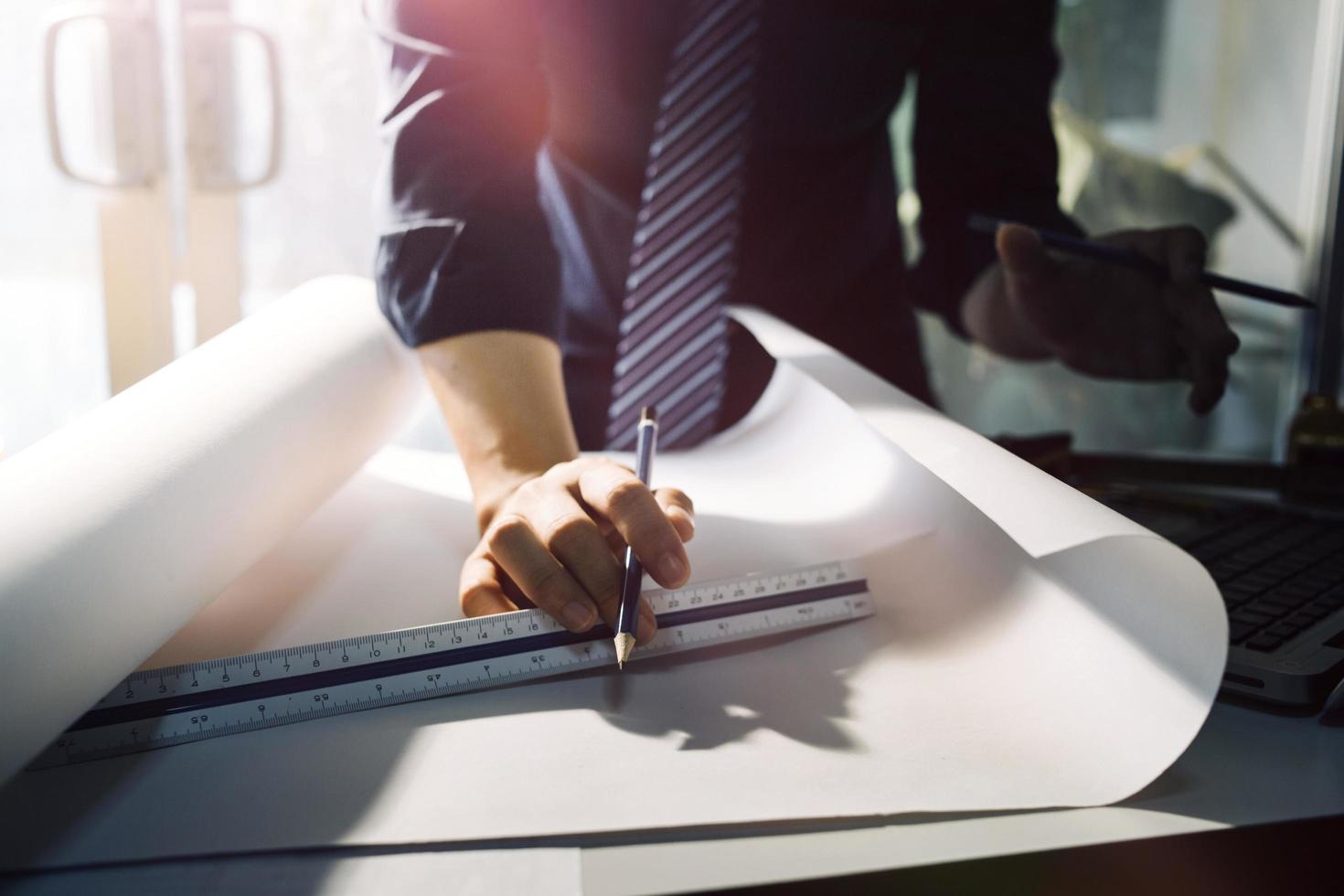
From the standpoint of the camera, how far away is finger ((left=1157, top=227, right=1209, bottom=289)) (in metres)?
0.74

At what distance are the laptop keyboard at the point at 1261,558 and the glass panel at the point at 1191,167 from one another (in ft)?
4.88

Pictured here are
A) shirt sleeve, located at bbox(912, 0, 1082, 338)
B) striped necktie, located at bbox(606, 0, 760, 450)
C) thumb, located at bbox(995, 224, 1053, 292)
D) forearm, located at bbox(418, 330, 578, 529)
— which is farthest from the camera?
shirt sleeve, located at bbox(912, 0, 1082, 338)

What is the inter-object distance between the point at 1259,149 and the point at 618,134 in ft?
6.14

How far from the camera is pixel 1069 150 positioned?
6.85ft

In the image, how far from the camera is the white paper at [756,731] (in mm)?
390

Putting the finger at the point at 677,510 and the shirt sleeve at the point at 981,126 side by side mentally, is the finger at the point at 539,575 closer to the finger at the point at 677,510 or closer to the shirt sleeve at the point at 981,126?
the finger at the point at 677,510

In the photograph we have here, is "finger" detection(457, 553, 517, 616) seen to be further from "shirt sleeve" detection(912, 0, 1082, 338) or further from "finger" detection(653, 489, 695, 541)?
"shirt sleeve" detection(912, 0, 1082, 338)

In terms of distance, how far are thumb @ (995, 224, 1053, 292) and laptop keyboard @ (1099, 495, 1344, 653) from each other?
212 millimetres

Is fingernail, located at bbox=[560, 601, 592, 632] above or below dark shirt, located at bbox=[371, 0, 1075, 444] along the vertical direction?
below

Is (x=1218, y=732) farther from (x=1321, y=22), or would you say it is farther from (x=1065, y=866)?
(x=1321, y=22)

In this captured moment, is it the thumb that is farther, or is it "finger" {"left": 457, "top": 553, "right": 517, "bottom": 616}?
the thumb

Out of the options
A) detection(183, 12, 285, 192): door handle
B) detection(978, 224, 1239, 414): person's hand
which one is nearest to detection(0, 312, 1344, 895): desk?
detection(978, 224, 1239, 414): person's hand

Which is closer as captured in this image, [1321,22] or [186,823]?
[186,823]

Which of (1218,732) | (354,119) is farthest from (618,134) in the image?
(354,119)
